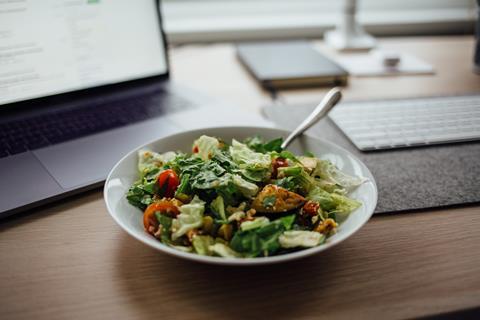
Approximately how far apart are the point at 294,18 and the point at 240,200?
56.8 inches

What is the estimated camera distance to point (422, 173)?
0.70m

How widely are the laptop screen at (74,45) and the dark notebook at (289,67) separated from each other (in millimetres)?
268

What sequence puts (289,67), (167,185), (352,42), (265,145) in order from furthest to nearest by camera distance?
(352,42)
(289,67)
(265,145)
(167,185)

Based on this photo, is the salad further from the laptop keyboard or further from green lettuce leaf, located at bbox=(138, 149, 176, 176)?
the laptop keyboard

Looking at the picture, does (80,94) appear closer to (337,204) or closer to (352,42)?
(337,204)

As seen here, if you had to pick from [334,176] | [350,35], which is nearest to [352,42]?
[350,35]

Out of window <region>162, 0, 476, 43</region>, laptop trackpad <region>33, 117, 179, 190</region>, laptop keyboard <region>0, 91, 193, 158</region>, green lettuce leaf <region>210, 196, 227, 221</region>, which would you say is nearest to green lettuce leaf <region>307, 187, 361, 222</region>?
green lettuce leaf <region>210, 196, 227, 221</region>

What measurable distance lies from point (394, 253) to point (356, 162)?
0.47 feet

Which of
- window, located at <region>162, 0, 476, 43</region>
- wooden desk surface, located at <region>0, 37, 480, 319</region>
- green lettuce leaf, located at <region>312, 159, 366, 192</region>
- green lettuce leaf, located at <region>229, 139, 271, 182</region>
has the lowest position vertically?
wooden desk surface, located at <region>0, 37, 480, 319</region>

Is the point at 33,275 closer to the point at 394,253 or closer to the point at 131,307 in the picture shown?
the point at 131,307

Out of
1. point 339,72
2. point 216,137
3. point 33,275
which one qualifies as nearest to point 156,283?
point 33,275

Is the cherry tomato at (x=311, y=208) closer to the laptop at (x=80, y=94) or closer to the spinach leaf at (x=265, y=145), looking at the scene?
the spinach leaf at (x=265, y=145)

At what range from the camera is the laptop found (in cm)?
69

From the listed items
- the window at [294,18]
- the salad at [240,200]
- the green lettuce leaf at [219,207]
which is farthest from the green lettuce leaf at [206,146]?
the window at [294,18]
